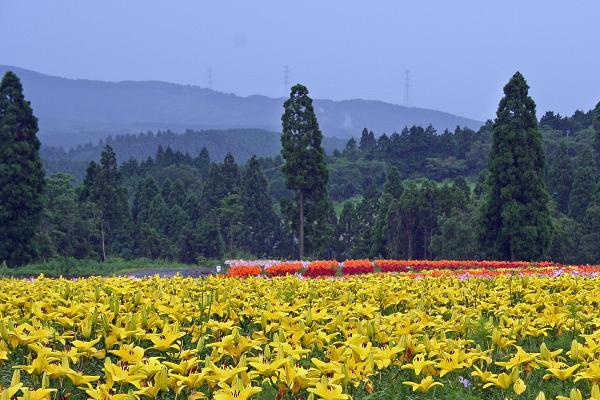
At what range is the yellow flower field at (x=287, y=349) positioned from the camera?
3959 millimetres

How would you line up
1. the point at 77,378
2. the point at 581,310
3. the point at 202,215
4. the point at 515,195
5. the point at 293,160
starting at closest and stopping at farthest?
1. the point at 77,378
2. the point at 581,310
3. the point at 515,195
4. the point at 293,160
5. the point at 202,215

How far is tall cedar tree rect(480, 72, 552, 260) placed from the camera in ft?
112

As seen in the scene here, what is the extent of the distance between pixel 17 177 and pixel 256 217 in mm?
37418

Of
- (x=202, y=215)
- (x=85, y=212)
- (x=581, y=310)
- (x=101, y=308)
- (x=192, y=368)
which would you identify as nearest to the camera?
(x=192, y=368)

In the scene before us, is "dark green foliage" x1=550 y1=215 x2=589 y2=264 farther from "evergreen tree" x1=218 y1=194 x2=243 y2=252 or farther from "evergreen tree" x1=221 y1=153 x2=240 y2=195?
"evergreen tree" x1=221 y1=153 x2=240 y2=195

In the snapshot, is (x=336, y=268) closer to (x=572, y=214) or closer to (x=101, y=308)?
(x=101, y=308)

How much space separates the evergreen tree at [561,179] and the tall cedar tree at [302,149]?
36302mm

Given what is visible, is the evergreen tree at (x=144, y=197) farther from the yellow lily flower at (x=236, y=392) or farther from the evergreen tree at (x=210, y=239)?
the yellow lily flower at (x=236, y=392)

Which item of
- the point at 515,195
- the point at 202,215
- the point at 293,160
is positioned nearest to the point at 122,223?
the point at 202,215

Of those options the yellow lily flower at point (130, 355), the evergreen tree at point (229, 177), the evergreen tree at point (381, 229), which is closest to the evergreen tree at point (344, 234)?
the evergreen tree at point (381, 229)

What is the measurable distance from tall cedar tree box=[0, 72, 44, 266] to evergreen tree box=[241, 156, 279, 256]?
35.3 m

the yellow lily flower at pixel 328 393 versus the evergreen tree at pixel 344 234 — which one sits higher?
the yellow lily flower at pixel 328 393

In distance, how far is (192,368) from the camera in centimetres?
439

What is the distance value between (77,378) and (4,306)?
3.09 metres
